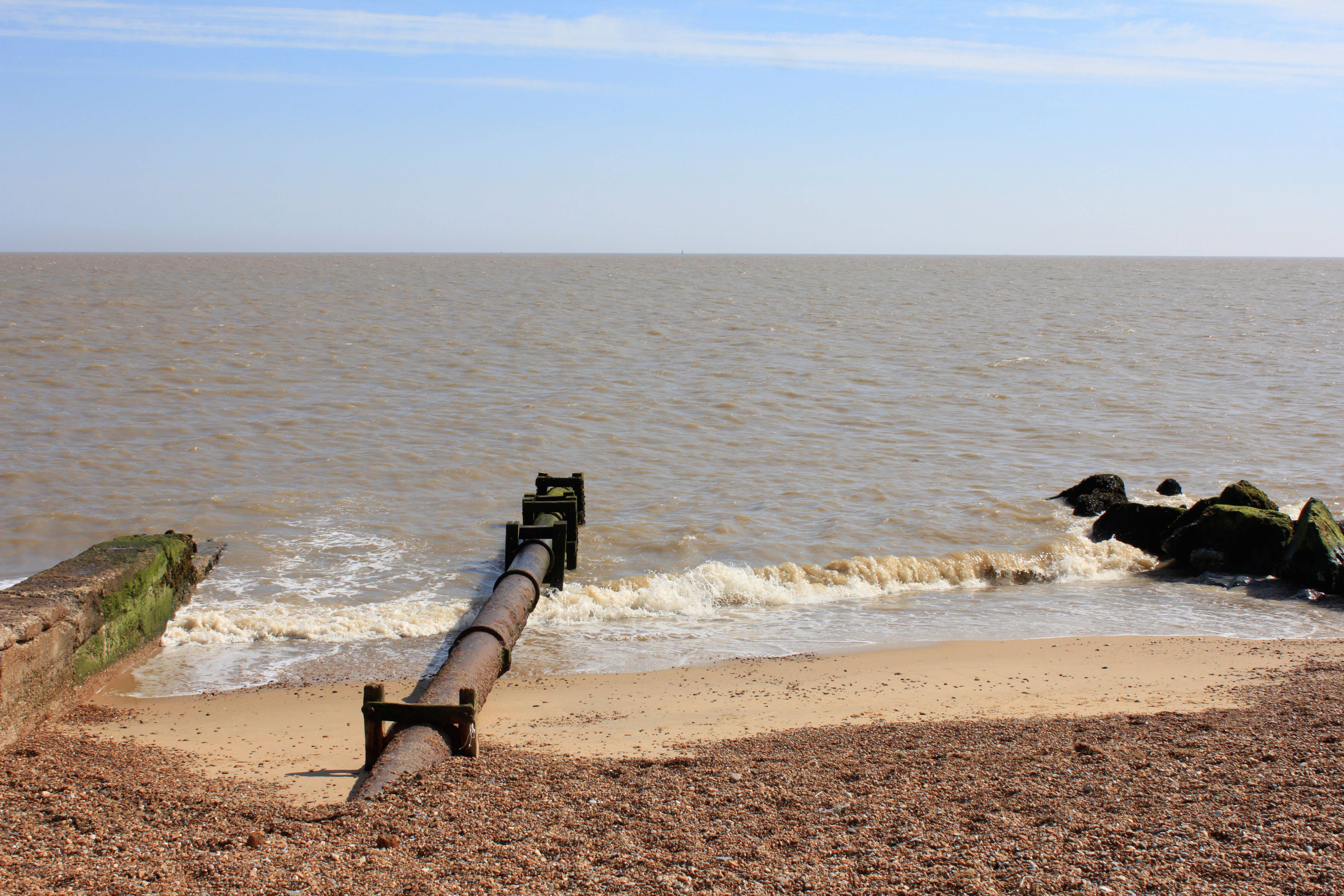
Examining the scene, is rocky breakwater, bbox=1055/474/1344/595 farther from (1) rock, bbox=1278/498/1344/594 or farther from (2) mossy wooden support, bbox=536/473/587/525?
(2) mossy wooden support, bbox=536/473/587/525

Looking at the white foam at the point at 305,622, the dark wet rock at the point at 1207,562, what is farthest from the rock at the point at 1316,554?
the white foam at the point at 305,622

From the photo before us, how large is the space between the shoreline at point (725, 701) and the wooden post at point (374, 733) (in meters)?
0.24

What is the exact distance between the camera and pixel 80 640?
23.1 ft

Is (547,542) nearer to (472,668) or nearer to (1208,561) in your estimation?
(472,668)

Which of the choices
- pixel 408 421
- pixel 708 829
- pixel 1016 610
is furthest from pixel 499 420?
pixel 708 829

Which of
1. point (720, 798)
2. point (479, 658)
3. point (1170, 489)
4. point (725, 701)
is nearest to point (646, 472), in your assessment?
point (1170, 489)

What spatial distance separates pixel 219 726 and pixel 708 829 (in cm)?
424

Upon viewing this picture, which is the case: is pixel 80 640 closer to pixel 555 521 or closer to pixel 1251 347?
pixel 555 521

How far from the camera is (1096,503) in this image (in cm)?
1417

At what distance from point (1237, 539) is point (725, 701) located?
7.77 meters

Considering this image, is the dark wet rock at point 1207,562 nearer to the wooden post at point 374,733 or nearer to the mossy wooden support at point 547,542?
the mossy wooden support at point 547,542

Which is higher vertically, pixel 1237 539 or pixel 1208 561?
pixel 1237 539

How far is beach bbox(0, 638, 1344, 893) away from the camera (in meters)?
3.95

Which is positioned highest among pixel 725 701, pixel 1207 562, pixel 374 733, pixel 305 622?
pixel 374 733
